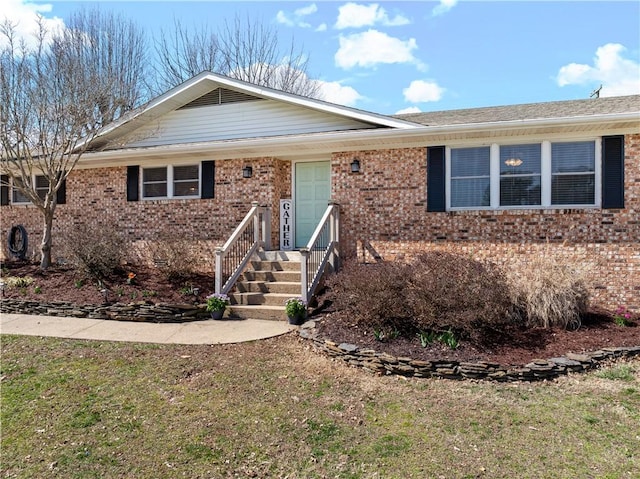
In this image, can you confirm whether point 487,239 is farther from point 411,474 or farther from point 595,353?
point 411,474

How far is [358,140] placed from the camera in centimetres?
845

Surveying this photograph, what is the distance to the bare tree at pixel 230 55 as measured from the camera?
22.3m

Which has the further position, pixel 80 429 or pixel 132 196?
pixel 132 196

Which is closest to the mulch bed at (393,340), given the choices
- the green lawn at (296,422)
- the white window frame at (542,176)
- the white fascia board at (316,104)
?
the green lawn at (296,422)

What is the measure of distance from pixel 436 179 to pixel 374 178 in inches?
49.0

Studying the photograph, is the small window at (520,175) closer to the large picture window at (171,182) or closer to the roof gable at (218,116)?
the roof gable at (218,116)

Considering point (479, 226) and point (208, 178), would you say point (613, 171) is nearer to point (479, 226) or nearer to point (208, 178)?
point (479, 226)

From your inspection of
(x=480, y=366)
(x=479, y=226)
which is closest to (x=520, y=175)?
(x=479, y=226)

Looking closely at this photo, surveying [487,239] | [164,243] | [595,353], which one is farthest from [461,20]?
[164,243]

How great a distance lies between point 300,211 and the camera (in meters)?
9.90

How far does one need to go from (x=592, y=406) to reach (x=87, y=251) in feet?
28.0

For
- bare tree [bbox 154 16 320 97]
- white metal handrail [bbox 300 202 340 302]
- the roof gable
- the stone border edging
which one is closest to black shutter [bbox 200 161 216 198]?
the roof gable

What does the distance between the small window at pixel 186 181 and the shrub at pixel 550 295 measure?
7.22 meters

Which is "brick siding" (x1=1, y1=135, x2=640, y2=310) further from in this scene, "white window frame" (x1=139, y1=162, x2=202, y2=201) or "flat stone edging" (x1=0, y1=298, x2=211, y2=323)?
"flat stone edging" (x1=0, y1=298, x2=211, y2=323)
